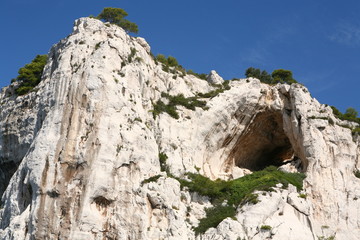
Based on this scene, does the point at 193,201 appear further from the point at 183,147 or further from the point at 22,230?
the point at 22,230

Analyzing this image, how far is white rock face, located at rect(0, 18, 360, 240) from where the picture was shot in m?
29.7

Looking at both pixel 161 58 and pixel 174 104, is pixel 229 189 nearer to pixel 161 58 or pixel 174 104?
pixel 174 104

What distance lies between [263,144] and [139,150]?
621 inches

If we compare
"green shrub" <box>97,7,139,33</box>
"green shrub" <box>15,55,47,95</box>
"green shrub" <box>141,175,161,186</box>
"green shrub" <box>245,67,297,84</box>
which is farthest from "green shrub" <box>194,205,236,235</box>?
"green shrub" <box>245,67,297,84</box>

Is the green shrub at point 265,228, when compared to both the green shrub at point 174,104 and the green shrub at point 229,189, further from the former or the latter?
the green shrub at point 174,104

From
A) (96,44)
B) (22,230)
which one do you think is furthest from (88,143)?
(96,44)

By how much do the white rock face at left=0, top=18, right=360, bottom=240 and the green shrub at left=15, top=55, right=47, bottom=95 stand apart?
94 cm

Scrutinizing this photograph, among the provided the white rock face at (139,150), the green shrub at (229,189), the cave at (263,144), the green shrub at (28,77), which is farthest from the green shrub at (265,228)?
the green shrub at (28,77)

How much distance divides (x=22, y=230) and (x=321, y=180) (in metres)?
19.5

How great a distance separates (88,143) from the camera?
3127 cm

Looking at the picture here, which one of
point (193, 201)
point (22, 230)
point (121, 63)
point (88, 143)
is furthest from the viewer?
point (121, 63)

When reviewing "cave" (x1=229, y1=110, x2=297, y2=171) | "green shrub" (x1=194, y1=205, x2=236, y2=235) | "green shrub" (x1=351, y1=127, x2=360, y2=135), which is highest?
"cave" (x1=229, y1=110, x2=297, y2=171)

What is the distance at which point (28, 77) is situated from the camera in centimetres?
4053

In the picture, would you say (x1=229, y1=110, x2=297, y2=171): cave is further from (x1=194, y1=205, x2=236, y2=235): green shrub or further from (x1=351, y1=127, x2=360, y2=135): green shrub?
(x1=194, y1=205, x2=236, y2=235): green shrub
